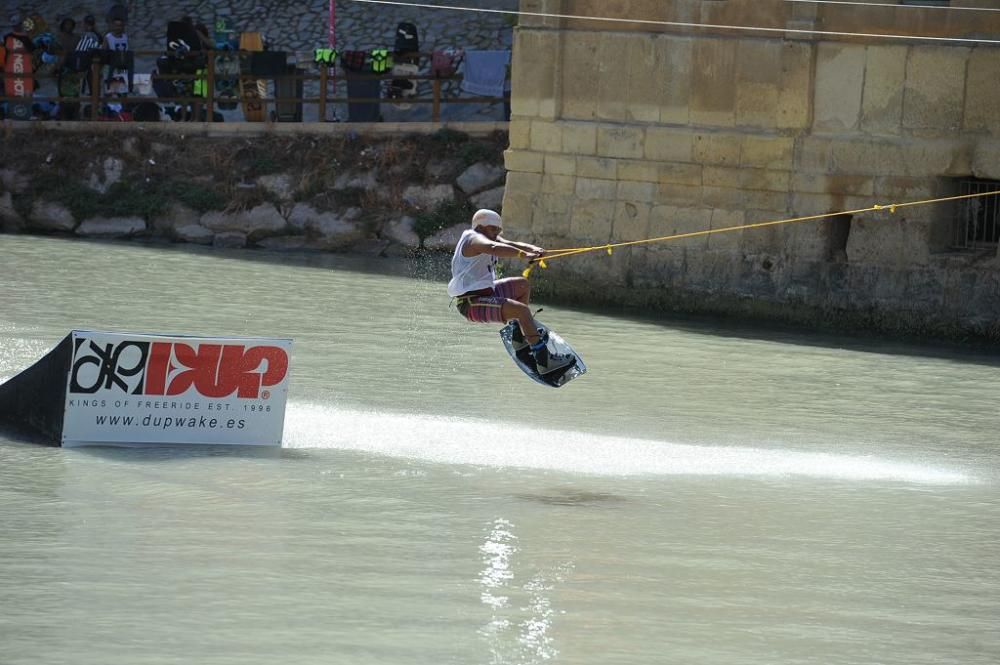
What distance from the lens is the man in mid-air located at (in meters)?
12.8

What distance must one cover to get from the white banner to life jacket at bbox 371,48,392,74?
15657 mm

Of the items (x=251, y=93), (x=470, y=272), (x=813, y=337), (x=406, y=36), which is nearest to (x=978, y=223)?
(x=813, y=337)

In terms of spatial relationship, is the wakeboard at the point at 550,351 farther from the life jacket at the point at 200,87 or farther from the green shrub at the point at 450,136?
the life jacket at the point at 200,87

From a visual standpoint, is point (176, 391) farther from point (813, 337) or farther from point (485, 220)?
point (813, 337)

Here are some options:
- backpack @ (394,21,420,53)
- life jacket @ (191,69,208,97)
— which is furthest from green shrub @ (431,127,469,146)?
life jacket @ (191,69,208,97)

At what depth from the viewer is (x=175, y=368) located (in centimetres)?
1228

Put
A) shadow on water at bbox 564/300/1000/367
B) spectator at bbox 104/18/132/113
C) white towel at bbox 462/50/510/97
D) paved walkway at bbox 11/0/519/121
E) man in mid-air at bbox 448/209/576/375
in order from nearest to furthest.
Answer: man in mid-air at bbox 448/209/576/375, shadow on water at bbox 564/300/1000/367, white towel at bbox 462/50/510/97, spectator at bbox 104/18/132/113, paved walkway at bbox 11/0/519/121

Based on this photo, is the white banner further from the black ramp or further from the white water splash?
the white water splash

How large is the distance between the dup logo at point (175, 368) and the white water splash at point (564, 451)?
0.68 m

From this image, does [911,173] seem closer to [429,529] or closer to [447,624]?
[429,529]

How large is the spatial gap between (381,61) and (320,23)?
758 centimetres

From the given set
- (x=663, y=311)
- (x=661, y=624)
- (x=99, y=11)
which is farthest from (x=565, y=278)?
(x=99, y=11)

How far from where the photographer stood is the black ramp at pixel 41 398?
12.1 m

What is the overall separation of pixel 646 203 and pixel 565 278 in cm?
172
